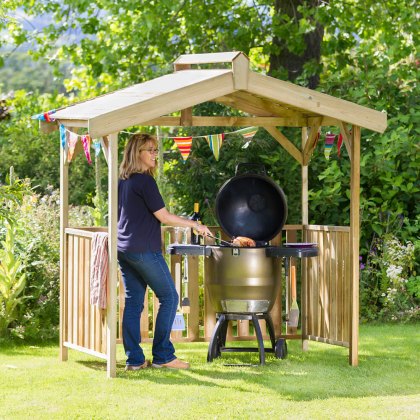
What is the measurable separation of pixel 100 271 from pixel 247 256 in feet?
3.97

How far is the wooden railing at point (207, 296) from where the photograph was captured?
762 cm

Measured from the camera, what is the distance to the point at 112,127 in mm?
6754

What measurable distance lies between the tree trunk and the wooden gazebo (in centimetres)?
418

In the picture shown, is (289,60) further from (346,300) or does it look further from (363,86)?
(346,300)

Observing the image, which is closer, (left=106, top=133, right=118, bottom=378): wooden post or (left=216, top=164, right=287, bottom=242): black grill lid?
(left=106, top=133, right=118, bottom=378): wooden post

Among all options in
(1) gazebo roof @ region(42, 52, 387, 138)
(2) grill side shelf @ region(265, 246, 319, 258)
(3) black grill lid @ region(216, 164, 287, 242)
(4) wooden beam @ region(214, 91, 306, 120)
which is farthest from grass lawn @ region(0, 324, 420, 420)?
(4) wooden beam @ region(214, 91, 306, 120)

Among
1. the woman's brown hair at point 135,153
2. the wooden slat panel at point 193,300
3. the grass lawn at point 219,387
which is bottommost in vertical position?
the grass lawn at point 219,387

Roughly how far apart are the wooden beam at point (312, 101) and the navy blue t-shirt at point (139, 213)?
3.38 ft

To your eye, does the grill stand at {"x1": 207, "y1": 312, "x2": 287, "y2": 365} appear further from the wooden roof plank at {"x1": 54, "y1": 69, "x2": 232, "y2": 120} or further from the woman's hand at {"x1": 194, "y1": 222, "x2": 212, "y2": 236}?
the wooden roof plank at {"x1": 54, "y1": 69, "x2": 232, "y2": 120}

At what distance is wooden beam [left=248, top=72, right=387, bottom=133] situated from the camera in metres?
7.22

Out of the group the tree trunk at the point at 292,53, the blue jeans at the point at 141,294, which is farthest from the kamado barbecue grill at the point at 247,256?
the tree trunk at the point at 292,53

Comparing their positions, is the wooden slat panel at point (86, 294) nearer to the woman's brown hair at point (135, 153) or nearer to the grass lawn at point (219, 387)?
the grass lawn at point (219, 387)

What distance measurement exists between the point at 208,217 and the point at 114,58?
4.07 m

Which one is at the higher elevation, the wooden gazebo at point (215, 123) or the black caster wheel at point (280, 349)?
the wooden gazebo at point (215, 123)
